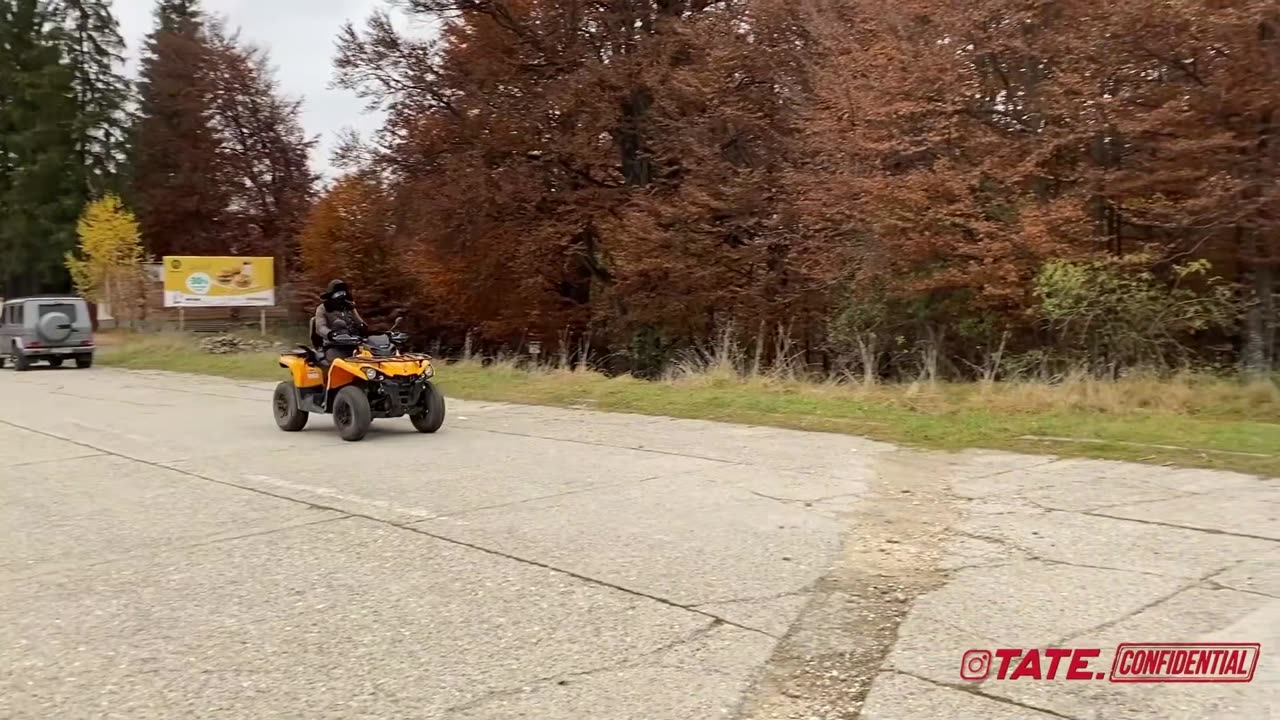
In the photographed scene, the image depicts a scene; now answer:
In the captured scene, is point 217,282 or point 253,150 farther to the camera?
point 253,150

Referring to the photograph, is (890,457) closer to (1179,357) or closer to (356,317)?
(356,317)

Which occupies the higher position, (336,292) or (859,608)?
(336,292)

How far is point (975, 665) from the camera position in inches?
174

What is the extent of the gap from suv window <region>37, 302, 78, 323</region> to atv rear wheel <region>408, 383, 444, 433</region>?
70.1ft

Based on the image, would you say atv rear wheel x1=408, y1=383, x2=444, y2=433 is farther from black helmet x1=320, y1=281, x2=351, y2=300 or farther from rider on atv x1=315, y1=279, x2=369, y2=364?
black helmet x1=320, y1=281, x2=351, y2=300

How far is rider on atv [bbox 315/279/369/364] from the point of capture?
12383mm

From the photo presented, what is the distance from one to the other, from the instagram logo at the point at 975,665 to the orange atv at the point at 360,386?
8.28 meters

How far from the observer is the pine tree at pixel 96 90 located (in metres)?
53.3

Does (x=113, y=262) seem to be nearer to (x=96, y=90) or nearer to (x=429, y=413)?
(x=96, y=90)

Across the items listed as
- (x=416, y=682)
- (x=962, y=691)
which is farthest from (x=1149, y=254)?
(x=416, y=682)

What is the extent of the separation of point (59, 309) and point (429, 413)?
2186cm

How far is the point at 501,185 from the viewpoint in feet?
81.5

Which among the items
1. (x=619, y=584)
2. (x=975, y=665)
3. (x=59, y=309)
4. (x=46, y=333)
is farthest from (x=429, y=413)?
(x=59, y=309)

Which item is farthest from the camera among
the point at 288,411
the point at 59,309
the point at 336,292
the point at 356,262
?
the point at 356,262
